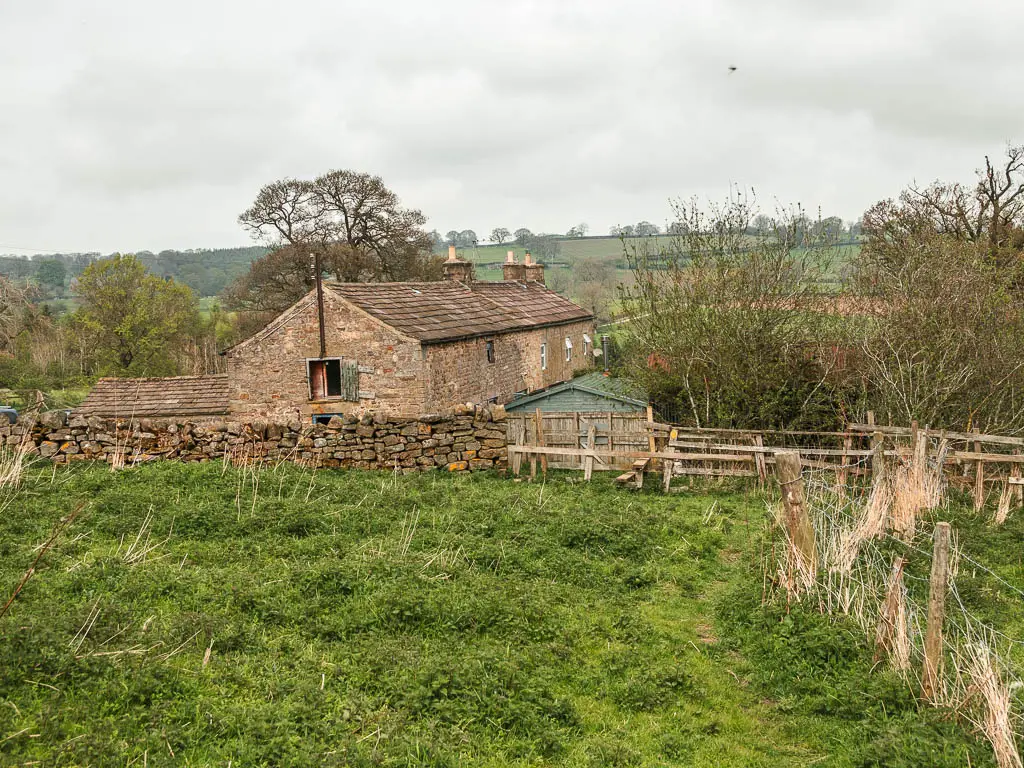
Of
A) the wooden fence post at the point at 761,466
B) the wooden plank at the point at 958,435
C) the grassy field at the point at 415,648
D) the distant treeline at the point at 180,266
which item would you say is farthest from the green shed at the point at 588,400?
the distant treeline at the point at 180,266

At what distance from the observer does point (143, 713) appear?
5676 mm

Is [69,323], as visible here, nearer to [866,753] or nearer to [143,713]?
[143,713]

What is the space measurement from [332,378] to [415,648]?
1562 cm

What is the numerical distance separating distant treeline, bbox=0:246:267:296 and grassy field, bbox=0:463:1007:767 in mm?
87966

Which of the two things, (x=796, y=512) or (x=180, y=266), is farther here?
(x=180, y=266)

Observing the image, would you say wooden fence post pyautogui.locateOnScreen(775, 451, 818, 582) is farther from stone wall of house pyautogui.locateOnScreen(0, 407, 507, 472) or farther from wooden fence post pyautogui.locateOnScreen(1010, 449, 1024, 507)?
stone wall of house pyautogui.locateOnScreen(0, 407, 507, 472)

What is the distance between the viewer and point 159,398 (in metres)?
25.0

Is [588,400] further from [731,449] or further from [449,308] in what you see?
[731,449]

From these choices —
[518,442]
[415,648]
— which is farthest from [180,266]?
[415,648]

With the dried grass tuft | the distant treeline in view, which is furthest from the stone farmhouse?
the distant treeline

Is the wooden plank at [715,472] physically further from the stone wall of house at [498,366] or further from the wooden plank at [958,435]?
the stone wall of house at [498,366]

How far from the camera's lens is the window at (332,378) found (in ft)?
71.1

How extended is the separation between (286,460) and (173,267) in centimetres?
10358

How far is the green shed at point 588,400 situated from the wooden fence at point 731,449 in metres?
3.18
